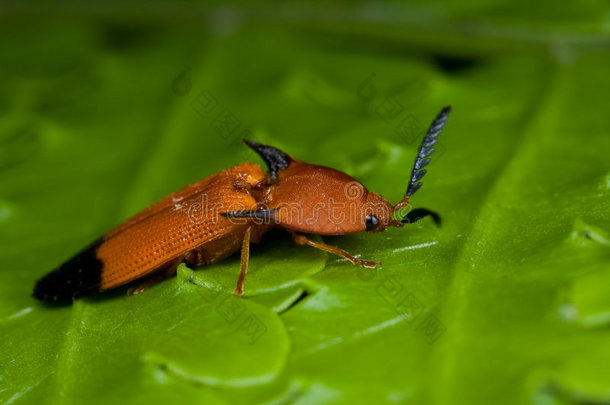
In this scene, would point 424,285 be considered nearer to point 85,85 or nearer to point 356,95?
point 356,95

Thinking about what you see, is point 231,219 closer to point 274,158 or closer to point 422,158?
point 274,158

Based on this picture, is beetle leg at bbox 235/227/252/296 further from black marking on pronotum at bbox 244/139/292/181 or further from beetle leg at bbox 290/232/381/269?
black marking on pronotum at bbox 244/139/292/181

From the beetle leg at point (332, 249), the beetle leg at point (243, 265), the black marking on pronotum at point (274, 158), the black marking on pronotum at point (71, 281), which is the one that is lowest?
the beetle leg at point (332, 249)

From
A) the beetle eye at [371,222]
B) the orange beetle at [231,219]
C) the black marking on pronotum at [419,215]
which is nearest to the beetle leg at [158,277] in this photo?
the orange beetle at [231,219]

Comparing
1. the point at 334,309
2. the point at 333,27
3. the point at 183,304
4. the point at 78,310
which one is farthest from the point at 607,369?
the point at 333,27

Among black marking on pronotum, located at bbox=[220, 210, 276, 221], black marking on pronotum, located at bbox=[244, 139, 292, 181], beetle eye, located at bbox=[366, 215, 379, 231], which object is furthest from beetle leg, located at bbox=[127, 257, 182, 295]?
beetle eye, located at bbox=[366, 215, 379, 231]

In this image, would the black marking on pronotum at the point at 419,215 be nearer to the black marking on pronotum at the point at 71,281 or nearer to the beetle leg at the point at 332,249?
the beetle leg at the point at 332,249

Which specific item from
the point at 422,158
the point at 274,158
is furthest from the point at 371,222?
the point at 274,158
